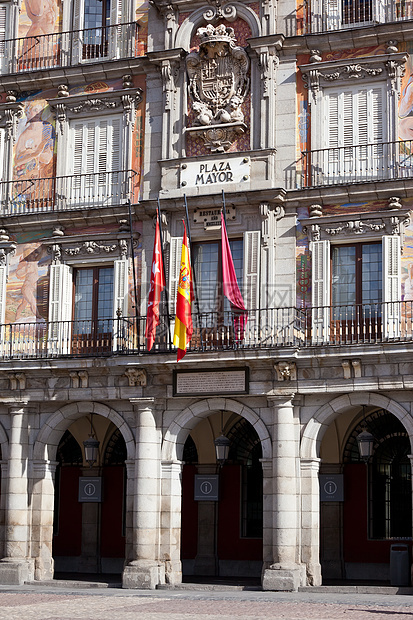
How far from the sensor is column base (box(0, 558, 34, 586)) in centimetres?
2527

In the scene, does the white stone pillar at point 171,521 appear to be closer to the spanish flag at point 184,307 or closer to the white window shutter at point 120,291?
the spanish flag at point 184,307

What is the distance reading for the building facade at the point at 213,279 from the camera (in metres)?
24.2

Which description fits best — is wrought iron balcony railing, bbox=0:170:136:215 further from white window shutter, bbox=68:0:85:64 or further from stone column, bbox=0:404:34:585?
stone column, bbox=0:404:34:585

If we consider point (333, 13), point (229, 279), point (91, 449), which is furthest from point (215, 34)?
point (91, 449)

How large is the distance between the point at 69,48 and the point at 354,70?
25.5ft

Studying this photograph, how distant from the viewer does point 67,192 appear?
27531mm

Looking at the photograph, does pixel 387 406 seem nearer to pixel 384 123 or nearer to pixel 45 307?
pixel 384 123

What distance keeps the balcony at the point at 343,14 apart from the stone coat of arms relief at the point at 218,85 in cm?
178

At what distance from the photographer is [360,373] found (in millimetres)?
23594

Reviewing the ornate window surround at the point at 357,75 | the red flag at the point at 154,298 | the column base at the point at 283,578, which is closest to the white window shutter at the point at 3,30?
the red flag at the point at 154,298

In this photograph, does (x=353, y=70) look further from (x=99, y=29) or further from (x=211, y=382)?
(x=211, y=382)

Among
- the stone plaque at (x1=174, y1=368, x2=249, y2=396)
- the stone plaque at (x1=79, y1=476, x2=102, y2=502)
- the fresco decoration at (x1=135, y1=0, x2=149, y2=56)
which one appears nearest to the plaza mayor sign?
the fresco decoration at (x1=135, y1=0, x2=149, y2=56)

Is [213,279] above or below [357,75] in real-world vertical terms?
below

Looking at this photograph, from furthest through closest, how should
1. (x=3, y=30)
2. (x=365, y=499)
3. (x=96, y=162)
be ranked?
(x=3, y=30), (x=96, y=162), (x=365, y=499)
